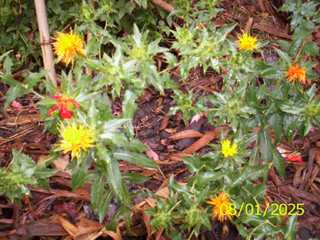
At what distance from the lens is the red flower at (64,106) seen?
5.81ft

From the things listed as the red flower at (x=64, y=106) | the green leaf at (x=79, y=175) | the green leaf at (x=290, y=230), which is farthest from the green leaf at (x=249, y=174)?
the red flower at (x=64, y=106)

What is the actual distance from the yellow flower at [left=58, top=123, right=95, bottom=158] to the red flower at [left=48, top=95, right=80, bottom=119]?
0.28 ft

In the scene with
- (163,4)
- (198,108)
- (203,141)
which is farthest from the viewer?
(163,4)

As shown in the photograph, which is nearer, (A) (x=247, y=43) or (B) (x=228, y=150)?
(B) (x=228, y=150)

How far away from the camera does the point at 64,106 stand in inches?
70.7

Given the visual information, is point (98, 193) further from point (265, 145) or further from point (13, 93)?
point (265, 145)

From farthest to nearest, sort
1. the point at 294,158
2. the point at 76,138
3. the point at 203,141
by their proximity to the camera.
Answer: the point at 203,141 → the point at 294,158 → the point at 76,138

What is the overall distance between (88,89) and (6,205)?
33.0 inches

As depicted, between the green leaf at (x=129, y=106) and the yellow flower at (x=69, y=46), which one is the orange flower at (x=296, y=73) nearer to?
the green leaf at (x=129, y=106)

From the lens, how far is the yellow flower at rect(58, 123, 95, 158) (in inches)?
64.9

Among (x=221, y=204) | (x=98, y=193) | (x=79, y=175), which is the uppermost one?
(x=79, y=175)

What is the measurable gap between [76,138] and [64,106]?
20 centimetres

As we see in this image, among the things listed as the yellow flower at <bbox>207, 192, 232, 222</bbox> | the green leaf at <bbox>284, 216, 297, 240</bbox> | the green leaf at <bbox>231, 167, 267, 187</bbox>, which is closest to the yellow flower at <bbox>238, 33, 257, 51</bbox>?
the green leaf at <bbox>231, 167, 267, 187</bbox>
